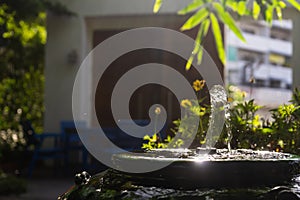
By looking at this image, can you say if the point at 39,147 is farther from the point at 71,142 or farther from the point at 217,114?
the point at 217,114

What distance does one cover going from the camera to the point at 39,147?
7961 mm

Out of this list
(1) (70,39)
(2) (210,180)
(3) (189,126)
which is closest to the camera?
(2) (210,180)

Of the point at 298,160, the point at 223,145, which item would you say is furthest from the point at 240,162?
the point at 223,145

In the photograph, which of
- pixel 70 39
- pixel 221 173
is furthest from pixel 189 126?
pixel 70 39

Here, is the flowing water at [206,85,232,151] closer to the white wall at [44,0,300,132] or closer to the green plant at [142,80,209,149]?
the green plant at [142,80,209,149]

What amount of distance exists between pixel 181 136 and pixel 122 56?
19.8 ft

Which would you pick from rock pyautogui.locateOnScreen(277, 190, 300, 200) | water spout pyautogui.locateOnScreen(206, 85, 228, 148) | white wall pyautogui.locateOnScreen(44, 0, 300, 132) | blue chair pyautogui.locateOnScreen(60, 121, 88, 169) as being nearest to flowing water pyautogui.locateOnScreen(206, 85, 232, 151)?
water spout pyautogui.locateOnScreen(206, 85, 228, 148)

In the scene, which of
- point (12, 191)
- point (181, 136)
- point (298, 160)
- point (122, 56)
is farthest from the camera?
point (122, 56)

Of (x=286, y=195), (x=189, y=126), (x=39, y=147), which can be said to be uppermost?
(x=189, y=126)

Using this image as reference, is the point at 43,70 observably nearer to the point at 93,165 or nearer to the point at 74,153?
the point at 74,153

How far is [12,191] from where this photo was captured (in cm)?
622

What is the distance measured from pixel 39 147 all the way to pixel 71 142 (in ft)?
1.49

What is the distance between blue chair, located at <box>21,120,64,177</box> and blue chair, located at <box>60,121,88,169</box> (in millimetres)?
139

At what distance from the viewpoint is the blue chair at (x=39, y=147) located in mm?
7781
